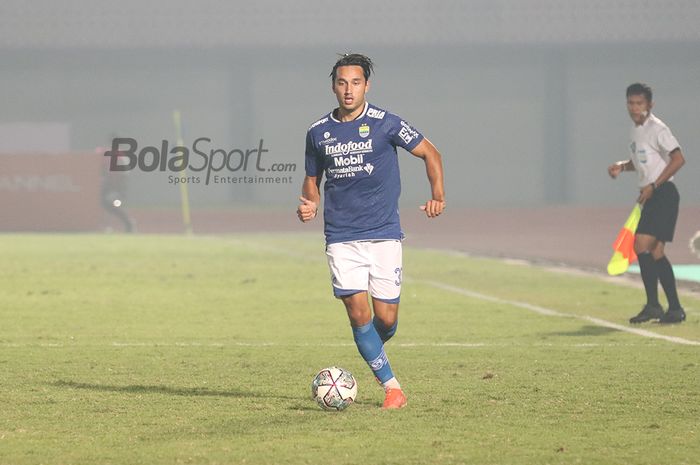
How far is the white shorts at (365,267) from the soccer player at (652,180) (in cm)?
514

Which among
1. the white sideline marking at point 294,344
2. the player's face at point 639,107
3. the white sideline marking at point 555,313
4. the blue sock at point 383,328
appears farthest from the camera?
the player's face at point 639,107

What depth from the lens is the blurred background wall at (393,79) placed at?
51938mm

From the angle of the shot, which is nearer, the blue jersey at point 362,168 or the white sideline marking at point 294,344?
the blue jersey at point 362,168

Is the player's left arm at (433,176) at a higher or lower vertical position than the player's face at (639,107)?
lower

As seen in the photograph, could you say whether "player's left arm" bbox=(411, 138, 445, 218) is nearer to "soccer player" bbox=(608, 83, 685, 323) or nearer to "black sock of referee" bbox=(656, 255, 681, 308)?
"soccer player" bbox=(608, 83, 685, 323)

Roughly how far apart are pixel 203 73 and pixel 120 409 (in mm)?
45419

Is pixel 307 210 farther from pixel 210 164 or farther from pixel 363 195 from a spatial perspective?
pixel 210 164

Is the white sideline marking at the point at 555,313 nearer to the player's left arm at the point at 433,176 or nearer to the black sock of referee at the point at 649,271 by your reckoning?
the black sock of referee at the point at 649,271

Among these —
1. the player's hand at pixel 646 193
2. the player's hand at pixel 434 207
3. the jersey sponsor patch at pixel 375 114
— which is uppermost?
the jersey sponsor patch at pixel 375 114

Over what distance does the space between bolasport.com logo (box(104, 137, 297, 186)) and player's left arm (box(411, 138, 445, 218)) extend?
1648 inches

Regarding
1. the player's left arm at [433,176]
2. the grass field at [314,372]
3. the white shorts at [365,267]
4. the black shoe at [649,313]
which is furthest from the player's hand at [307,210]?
the black shoe at [649,313]

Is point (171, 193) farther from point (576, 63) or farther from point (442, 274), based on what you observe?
point (442, 274)

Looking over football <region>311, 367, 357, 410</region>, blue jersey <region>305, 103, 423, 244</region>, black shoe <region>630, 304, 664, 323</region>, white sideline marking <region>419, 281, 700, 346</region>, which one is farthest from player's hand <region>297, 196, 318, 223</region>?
black shoe <region>630, 304, 664, 323</region>

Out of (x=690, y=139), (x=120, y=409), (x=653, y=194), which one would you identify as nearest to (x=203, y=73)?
(x=690, y=139)
